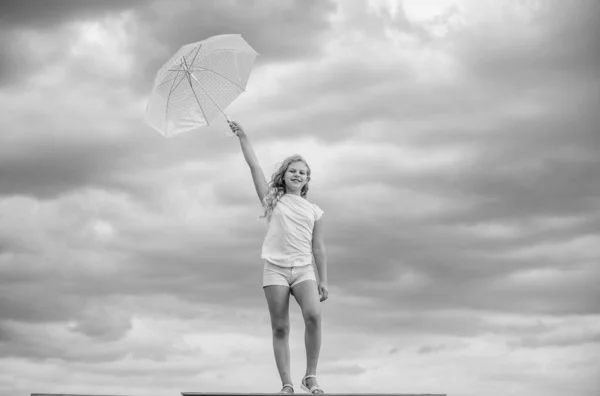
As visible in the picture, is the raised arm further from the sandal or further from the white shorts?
the sandal

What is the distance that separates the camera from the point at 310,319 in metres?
9.73

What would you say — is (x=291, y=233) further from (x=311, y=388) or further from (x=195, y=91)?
(x=195, y=91)

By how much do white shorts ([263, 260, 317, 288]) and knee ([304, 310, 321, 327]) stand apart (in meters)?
0.45

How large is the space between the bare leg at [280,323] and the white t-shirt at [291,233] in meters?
0.38

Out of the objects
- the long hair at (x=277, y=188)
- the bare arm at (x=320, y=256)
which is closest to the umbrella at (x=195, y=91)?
the long hair at (x=277, y=188)

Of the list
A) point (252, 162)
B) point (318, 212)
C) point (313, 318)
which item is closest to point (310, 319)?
point (313, 318)

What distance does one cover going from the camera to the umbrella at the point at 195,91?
448 inches

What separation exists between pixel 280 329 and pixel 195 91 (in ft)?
13.2

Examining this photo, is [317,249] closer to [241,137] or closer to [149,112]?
[241,137]

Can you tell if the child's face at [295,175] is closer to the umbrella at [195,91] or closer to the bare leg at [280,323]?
the bare leg at [280,323]

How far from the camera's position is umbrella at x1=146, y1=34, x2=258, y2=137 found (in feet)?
37.3

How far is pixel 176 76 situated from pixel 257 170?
2.11m

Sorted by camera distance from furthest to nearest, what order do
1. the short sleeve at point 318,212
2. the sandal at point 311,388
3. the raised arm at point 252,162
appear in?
the raised arm at point 252,162 < the short sleeve at point 318,212 < the sandal at point 311,388

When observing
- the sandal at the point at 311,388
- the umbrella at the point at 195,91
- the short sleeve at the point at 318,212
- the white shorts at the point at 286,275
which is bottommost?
the sandal at the point at 311,388
